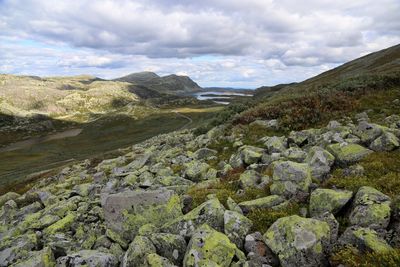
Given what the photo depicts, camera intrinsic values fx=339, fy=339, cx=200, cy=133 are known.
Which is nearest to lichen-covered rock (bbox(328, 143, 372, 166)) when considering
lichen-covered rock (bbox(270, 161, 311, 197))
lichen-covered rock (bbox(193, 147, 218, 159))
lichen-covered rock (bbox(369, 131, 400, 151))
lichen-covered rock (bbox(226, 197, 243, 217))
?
lichen-covered rock (bbox(369, 131, 400, 151))

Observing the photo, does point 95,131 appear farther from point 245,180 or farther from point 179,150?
point 245,180

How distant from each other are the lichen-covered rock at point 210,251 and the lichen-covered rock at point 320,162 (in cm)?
557

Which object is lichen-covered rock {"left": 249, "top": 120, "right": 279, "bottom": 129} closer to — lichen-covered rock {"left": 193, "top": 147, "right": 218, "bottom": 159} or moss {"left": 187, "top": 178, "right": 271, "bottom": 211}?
lichen-covered rock {"left": 193, "top": 147, "right": 218, "bottom": 159}

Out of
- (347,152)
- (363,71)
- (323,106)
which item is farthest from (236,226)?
(363,71)

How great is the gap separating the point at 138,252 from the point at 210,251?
198 cm

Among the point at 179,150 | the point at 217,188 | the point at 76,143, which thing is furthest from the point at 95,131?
the point at 217,188

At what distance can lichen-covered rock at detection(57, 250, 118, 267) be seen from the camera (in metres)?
9.67

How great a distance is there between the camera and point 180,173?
61.7ft

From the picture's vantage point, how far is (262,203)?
11.6 meters

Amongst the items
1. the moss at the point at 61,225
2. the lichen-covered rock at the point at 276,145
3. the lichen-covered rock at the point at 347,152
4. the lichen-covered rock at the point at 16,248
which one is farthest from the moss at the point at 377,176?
the lichen-covered rock at the point at 16,248

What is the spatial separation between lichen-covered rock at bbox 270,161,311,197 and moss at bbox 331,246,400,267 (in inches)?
146

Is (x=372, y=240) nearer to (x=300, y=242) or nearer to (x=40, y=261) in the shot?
(x=300, y=242)

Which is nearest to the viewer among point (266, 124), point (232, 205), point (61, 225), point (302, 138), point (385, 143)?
point (232, 205)

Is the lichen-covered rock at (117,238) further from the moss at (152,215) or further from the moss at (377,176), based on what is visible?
the moss at (377,176)
